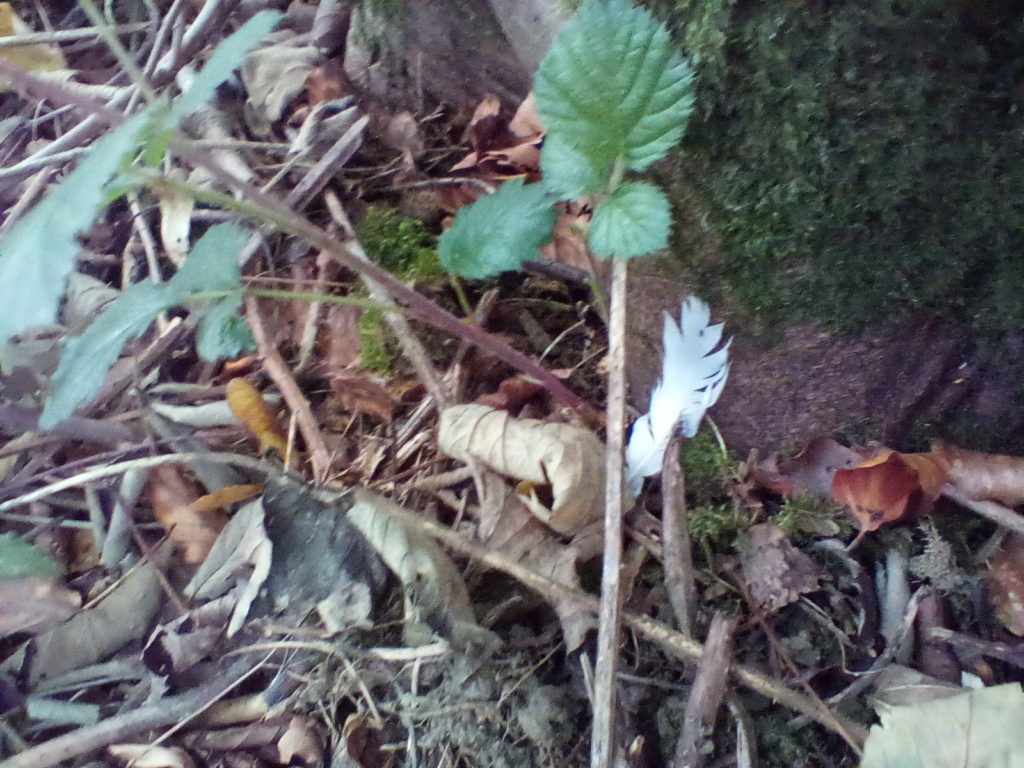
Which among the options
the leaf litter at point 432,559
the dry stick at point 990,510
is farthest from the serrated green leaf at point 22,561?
the dry stick at point 990,510

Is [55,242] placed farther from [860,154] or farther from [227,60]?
[860,154]

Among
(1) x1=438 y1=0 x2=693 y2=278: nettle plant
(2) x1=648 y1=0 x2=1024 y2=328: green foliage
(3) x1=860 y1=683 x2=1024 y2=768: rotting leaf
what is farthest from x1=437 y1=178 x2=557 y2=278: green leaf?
(3) x1=860 y1=683 x2=1024 y2=768: rotting leaf

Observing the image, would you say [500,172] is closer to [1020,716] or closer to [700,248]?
[700,248]

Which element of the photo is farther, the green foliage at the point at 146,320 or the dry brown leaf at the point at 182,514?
the dry brown leaf at the point at 182,514

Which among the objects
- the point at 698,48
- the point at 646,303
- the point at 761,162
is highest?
the point at 698,48

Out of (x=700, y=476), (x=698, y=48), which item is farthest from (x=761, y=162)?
(x=700, y=476)

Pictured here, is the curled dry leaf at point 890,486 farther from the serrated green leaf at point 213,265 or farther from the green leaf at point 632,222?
the serrated green leaf at point 213,265
